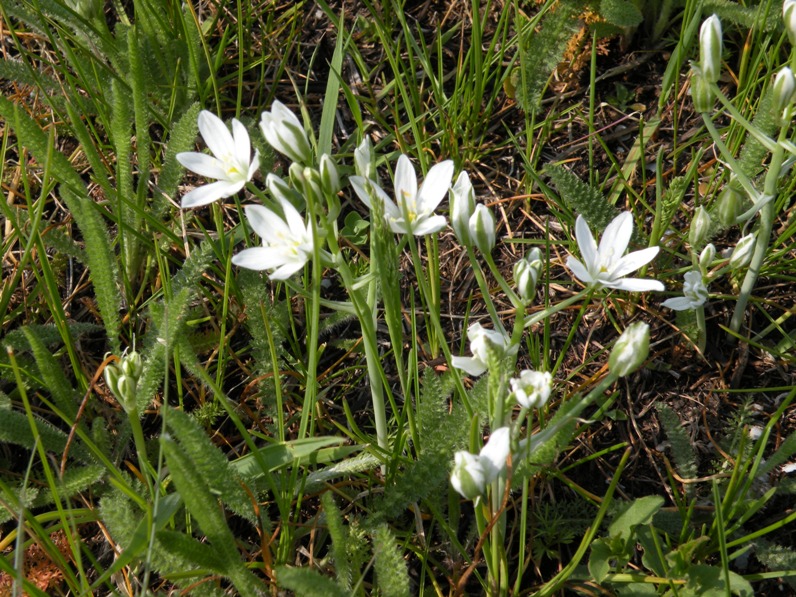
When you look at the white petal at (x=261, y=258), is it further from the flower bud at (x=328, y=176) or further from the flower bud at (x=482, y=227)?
the flower bud at (x=482, y=227)

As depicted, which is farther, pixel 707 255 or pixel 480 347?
pixel 707 255

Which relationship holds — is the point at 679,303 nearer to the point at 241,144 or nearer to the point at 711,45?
the point at 711,45

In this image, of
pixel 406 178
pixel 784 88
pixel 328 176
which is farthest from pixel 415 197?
pixel 784 88

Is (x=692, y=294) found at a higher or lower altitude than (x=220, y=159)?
lower

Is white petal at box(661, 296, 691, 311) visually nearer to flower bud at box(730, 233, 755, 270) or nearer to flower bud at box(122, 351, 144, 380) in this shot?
flower bud at box(730, 233, 755, 270)

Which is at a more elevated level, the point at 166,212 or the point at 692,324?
the point at 166,212

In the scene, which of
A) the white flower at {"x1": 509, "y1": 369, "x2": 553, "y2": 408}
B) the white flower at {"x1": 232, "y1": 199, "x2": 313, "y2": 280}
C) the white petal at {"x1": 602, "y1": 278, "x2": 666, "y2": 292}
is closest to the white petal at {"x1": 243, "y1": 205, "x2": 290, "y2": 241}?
the white flower at {"x1": 232, "y1": 199, "x2": 313, "y2": 280}

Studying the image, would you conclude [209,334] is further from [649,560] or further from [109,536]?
[649,560]

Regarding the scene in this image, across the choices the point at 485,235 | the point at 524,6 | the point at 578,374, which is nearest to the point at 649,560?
the point at 578,374
